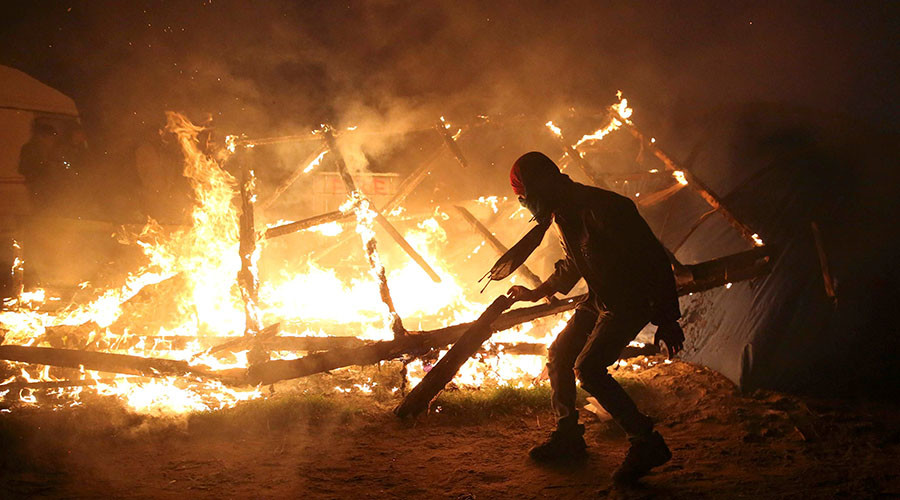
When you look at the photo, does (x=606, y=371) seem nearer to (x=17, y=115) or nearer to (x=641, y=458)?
(x=641, y=458)

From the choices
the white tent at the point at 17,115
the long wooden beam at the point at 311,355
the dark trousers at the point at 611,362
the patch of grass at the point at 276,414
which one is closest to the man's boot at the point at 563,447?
the dark trousers at the point at 611,362

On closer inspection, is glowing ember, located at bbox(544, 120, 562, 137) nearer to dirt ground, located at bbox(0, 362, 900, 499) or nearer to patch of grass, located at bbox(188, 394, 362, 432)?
dirt ground, located at bbox(0, 362, 900, 499)

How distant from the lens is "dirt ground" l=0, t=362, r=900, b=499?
3611mm

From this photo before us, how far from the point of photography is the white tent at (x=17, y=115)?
38.0ft

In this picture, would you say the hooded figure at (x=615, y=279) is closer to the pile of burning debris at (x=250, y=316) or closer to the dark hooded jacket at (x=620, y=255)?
the dark hooded jacket at (x=620, y=255)

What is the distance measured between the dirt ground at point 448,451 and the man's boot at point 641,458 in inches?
3.7

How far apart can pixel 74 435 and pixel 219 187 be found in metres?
3.86

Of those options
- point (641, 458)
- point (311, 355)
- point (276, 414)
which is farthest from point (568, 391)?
point (276, 414)

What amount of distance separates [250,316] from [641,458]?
4187mm

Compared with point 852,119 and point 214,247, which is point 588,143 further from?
point 214,247

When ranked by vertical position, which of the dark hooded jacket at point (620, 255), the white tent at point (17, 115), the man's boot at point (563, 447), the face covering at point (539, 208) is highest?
the white tent at point (17, 115)

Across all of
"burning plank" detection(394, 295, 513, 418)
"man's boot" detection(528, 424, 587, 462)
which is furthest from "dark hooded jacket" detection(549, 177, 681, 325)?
"burning plank" detection(394, 295, 513, 418)

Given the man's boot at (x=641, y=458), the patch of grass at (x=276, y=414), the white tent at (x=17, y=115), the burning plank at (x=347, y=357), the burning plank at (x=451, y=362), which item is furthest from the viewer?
the white tent at (x=17, y=115)

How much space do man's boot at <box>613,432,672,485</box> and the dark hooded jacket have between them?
0.82 m
